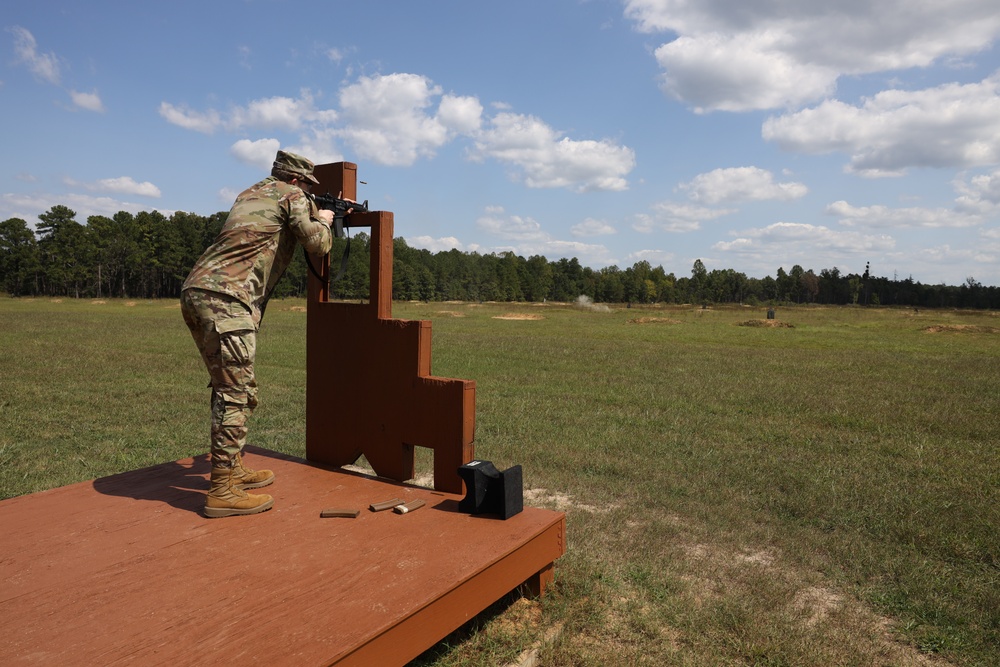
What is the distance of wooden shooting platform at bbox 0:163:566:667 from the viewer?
213 centimetres

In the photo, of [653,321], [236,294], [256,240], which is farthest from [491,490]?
[653,321]

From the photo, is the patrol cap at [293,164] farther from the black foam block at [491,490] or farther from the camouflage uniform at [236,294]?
the black foam block at [491,490]

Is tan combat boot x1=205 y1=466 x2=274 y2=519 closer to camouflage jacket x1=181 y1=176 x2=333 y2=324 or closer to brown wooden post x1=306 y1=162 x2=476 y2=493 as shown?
camouflage jacket x1=181 y1=176 x2=333 y2=324

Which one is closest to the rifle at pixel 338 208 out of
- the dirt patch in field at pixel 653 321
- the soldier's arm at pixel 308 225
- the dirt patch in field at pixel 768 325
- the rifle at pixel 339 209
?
the rifle at pixel 339 209

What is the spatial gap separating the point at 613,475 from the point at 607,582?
2356 mm

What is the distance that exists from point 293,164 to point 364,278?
6491 centimetres

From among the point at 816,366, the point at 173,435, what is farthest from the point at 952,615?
the point at 816,366

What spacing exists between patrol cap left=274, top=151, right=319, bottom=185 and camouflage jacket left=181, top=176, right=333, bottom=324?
3.9 inches

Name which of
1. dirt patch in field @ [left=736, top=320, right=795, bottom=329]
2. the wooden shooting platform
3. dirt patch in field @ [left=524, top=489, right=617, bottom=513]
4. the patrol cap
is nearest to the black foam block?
the wooden shooting platform

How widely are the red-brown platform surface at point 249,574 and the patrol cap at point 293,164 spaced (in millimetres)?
1818

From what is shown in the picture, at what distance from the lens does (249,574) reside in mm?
2566

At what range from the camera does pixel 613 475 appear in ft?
19.4

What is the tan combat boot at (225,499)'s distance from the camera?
323cm

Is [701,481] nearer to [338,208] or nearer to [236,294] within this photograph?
[338,208]
